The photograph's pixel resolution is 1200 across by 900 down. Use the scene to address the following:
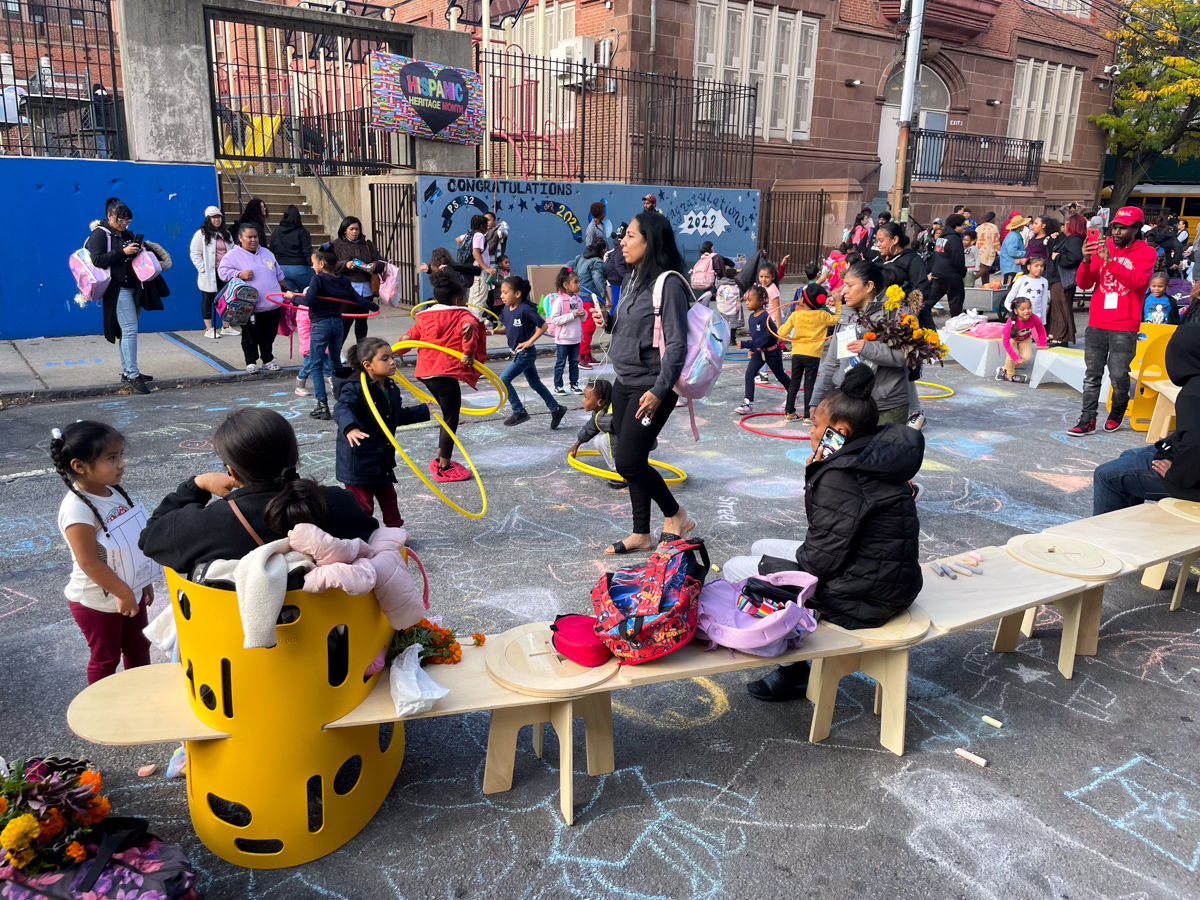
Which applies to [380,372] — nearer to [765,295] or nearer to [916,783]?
[916,783]

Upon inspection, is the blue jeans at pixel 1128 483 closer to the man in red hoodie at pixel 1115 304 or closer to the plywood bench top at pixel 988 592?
the plywood bench top at pixel 988 592

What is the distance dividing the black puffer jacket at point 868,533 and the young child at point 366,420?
272cm

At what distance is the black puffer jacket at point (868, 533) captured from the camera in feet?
11.7

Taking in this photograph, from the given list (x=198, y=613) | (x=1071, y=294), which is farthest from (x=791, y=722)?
(x=1071, y=294)

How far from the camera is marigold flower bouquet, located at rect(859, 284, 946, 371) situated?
20.4 ft

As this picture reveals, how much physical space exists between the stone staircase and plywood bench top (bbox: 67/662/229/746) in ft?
46.4

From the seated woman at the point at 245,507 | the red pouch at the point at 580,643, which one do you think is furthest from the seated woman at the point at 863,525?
the seated woman at the point at 245,507

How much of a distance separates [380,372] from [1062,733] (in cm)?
399

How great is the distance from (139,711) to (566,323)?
746cm

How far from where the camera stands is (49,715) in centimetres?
375

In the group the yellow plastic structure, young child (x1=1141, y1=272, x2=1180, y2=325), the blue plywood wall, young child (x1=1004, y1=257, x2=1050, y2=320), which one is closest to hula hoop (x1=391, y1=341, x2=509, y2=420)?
the yellow plastic structure

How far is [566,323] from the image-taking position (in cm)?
991

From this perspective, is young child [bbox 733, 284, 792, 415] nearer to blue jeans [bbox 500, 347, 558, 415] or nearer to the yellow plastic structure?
blue jeans [bbox 500, 347, 558, 415]

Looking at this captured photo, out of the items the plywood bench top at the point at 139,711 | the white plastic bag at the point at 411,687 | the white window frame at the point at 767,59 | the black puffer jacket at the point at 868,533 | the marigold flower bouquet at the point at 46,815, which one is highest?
the white window frame at the point at 767,59
